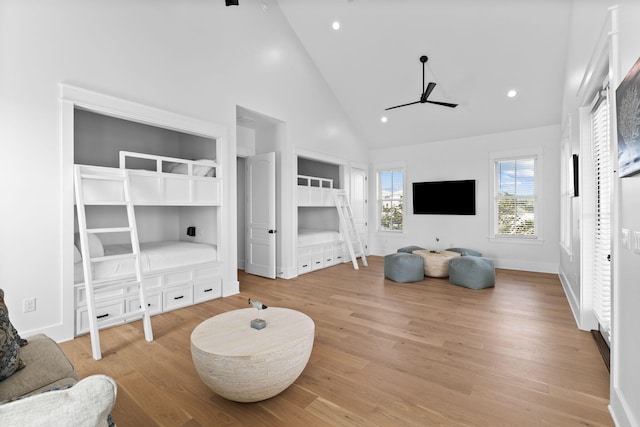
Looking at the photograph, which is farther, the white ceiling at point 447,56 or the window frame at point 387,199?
the window frame at point 387,199

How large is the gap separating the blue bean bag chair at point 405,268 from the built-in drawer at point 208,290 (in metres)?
2.80

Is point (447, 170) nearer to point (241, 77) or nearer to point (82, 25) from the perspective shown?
point (241, 77)

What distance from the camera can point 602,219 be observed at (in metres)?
2.84

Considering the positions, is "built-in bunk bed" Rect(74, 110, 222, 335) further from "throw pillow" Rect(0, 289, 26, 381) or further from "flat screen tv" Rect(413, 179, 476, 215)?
"flat screen tv" Rect(413, 179, 476, 215)

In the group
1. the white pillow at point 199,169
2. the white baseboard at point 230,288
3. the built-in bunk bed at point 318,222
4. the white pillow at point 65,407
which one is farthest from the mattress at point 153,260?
the white pillow at point 65,407

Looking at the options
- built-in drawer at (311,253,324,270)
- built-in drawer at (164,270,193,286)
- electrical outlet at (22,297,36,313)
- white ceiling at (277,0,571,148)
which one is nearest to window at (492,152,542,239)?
white ceiling at (277,0,571,148)

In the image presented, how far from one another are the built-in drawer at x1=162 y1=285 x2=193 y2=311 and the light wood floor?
156 mm

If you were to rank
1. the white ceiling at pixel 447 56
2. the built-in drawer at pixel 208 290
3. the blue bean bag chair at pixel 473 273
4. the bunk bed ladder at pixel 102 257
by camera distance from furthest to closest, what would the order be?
the blue bean bag chair at pixel 473 273, the white ceiling at pixel 447 56, the built-in drawer at pixel 208 290, the bunk bed ladder at pixel 102 257

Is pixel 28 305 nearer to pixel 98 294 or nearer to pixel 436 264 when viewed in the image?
pixel 98 294

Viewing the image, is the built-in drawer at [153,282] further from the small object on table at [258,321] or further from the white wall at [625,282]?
the white wall at [625,282]

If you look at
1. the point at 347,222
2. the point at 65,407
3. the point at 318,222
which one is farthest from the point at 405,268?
the point at 65,407

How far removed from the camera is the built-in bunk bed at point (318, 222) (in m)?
5.98

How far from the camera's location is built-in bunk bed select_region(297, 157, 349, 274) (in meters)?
5.98

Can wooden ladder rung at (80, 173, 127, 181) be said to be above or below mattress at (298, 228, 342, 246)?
above
